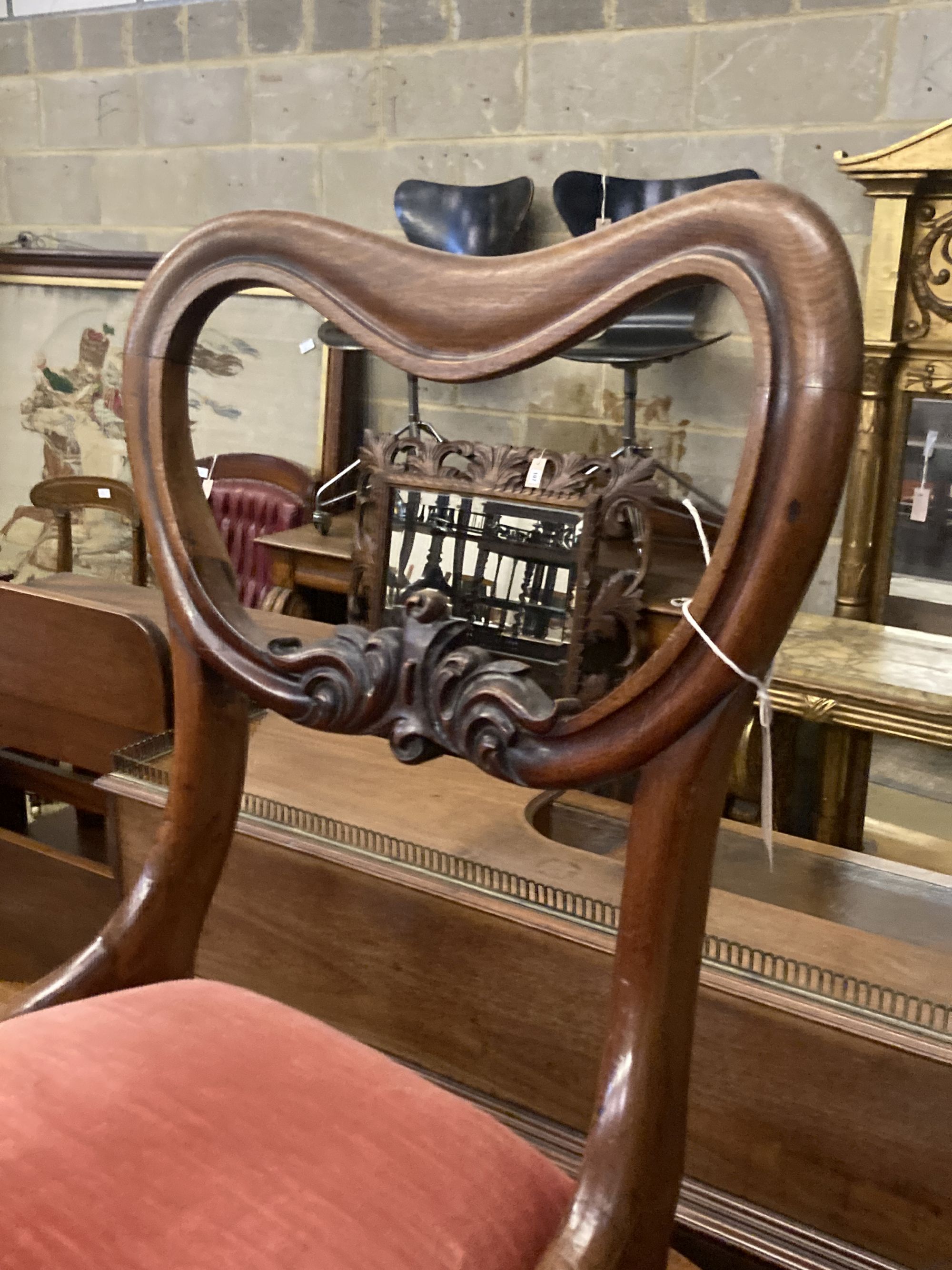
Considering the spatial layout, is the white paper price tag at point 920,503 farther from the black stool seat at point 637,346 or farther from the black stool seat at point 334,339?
the black stool seat at point 334,339

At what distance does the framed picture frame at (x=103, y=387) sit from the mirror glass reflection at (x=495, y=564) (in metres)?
1.50

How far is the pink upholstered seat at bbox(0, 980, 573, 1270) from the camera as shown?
544 mm

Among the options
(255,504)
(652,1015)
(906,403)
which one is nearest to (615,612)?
(652,1015)

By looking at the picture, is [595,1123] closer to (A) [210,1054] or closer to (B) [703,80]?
(A) [210,1054]

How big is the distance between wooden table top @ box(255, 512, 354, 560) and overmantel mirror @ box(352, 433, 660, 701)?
2.95 ft

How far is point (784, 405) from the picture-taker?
48 centimetres

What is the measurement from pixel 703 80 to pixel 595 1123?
97.4 inches

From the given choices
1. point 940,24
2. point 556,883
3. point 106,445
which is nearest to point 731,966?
point 556,883

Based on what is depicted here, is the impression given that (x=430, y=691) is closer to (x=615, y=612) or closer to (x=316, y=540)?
(x=615, y=612)

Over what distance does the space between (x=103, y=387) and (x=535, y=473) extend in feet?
7.85

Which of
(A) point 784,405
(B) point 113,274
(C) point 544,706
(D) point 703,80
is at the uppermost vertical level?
(D) point 703,80

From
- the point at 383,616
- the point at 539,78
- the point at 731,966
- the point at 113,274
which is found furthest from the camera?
the point at 113,274

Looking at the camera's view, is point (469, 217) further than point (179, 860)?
Yes

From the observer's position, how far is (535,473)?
1.49 m
